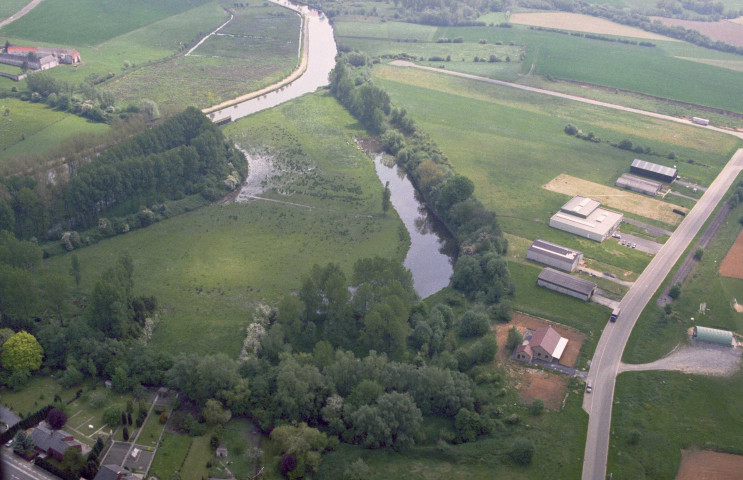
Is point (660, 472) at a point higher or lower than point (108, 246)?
higher

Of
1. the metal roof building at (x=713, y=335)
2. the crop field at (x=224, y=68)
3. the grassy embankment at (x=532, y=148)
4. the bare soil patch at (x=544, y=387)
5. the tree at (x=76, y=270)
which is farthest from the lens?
the crop field at (x=224, y=68)

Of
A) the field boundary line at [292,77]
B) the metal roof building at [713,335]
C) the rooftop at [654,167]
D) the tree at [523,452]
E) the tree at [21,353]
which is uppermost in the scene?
the rooftop at [654,167]

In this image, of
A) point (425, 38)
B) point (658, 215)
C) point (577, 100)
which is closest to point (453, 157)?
point (658, 215)

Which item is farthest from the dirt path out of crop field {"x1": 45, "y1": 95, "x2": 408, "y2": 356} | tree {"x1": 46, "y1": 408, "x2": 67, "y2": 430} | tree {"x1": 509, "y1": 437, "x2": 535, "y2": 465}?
tree {"x1": 46, "y1": 408, "x2": 67, "y2": 430}


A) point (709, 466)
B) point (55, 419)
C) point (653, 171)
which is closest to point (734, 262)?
point (653, 171)

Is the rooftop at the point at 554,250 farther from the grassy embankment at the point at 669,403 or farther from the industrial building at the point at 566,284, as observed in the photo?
the grassy embankment at the point at 669,403

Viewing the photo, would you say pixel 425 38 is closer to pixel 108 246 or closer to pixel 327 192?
pixel 327 192

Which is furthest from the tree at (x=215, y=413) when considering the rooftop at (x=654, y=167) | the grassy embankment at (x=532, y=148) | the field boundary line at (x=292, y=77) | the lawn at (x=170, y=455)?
the field boundary line at (x=292, y=77)
